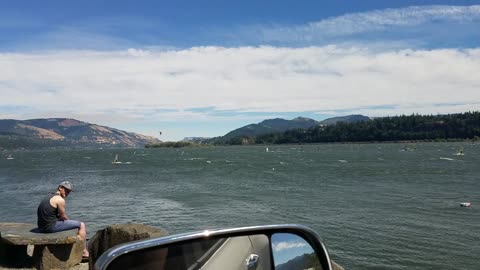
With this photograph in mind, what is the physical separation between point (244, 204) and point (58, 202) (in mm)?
24225

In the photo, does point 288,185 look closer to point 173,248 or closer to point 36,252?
point 36,252

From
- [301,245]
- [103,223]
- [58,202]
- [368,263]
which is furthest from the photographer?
[103,223]

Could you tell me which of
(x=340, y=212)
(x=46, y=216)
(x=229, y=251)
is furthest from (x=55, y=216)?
(x=340, y=212)

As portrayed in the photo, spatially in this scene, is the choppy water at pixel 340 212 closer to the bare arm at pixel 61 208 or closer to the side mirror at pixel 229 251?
the bare arm at pixel 61 208

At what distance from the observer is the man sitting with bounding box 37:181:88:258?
998 centimetres

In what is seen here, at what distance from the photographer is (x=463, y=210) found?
96.6 feet

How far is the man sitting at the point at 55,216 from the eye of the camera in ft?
32.8

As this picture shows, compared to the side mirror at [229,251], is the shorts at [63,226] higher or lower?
lower

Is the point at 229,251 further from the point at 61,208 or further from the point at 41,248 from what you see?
the point at 61,208

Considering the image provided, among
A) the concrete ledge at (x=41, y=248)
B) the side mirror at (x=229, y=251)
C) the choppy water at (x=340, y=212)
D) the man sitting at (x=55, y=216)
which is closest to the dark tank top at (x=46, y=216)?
the man sitting at (x=55, y=216)

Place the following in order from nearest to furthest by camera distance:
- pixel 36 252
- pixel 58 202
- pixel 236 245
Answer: pixel 236 245, pixel 36 252, pixel 58 202

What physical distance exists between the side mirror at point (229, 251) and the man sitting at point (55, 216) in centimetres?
817

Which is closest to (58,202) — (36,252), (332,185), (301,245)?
(36,252)

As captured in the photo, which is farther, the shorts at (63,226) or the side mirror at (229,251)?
the shorts at (63,226)
